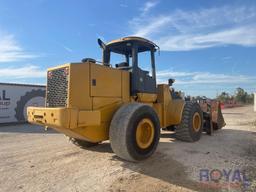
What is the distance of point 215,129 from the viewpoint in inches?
479

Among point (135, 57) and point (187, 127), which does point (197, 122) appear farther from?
point (135, 57)

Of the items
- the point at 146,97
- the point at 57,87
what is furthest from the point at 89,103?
the point at 146,97

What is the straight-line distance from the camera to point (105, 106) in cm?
656

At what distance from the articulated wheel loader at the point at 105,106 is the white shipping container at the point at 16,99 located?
12.1 metres

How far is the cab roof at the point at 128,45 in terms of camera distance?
769 centimetres

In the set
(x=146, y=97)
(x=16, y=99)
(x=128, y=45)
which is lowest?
(x=146, y=97)

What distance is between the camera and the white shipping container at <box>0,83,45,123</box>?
1767 cm

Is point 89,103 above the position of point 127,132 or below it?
above

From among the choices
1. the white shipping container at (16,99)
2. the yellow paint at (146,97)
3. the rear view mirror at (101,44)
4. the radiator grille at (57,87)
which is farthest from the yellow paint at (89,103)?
the white shipping container at (16,99)

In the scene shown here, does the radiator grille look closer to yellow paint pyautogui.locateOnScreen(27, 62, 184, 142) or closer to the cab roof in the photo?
yellow paint pyautogui.locateOnScreen(27, 62, 184, 142)

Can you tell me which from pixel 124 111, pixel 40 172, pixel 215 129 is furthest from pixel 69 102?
pixel 215 129

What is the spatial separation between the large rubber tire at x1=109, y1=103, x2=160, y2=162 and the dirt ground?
28 cm

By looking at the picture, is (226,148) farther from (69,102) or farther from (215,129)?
(69,102)

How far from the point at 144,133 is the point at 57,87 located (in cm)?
229
